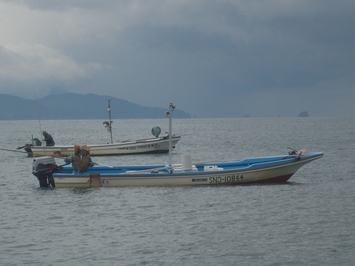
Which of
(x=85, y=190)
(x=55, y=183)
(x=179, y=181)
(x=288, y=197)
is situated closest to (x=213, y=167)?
(x=179, y=181)

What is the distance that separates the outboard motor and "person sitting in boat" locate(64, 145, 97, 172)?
912 mm

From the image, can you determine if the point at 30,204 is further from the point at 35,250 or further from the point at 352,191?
the point at 352,191

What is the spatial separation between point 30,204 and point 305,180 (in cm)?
1553

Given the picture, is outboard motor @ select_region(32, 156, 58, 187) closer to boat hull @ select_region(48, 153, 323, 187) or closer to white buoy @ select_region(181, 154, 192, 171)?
boat hull @ select_region(48, 153, 323, 187)

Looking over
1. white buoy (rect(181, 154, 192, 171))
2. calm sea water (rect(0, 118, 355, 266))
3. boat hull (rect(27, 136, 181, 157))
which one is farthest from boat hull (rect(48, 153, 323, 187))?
boat hull (rect(27, 136, 181, 157))

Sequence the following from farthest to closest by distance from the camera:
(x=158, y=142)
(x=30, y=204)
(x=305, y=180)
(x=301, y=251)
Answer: (x=158, y=142)
(x=305, y=180)
(x=30, y=204)
(x=301, y=251)

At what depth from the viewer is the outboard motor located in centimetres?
2505

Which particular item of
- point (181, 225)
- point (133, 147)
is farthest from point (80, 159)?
point (133, 147)

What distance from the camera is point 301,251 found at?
14.6 metres

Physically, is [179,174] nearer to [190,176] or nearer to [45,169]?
[190,176]

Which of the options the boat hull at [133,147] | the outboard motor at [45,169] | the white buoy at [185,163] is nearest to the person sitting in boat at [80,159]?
the outboard motor at [45,169]

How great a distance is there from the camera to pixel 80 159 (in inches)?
982

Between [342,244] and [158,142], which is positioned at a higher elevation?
[158,142]

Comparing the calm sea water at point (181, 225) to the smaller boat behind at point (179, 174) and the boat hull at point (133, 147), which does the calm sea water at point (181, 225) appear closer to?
the smaller boat behind at point (179, 174)
